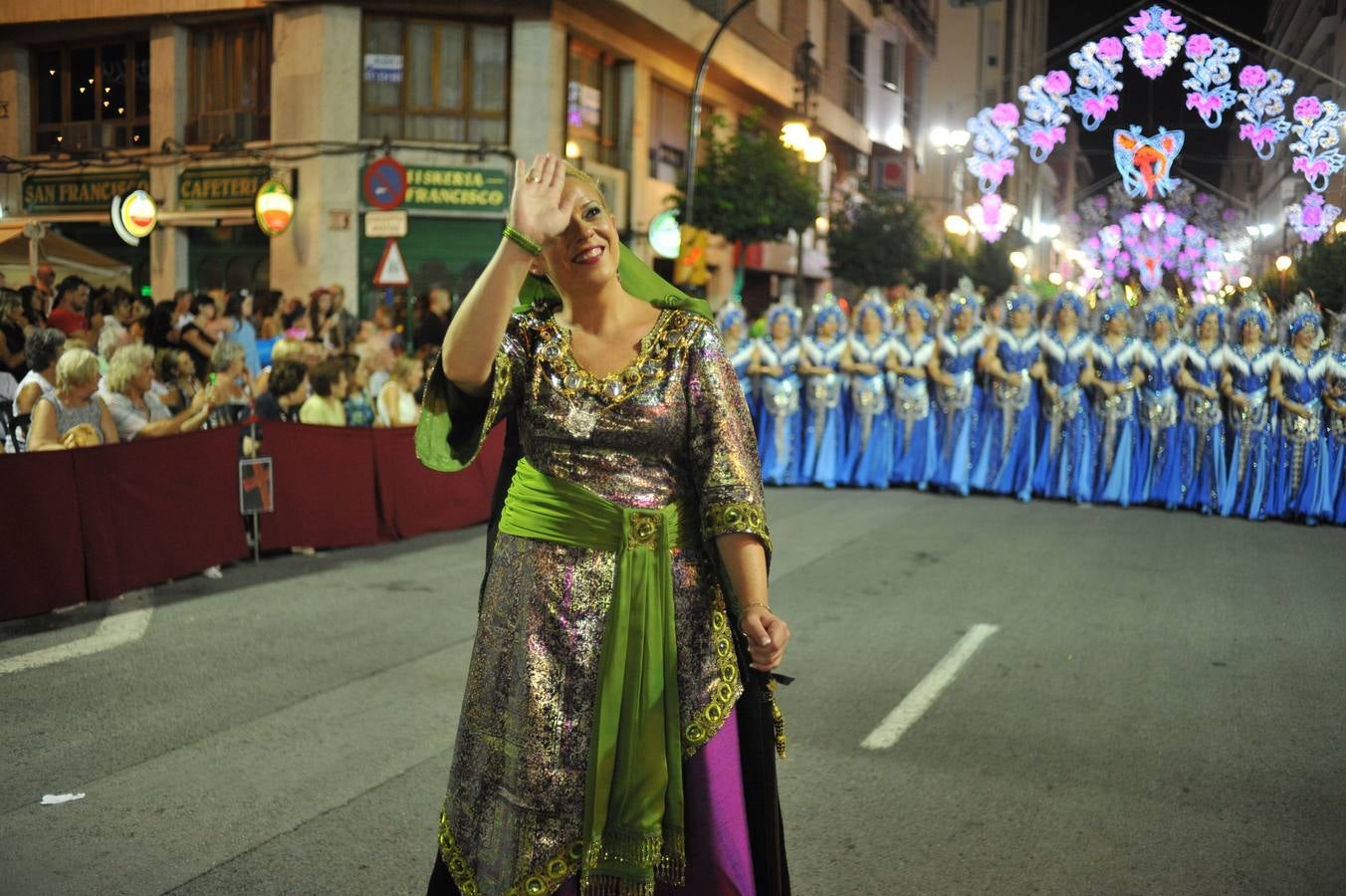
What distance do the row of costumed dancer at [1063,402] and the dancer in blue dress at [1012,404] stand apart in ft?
0.05

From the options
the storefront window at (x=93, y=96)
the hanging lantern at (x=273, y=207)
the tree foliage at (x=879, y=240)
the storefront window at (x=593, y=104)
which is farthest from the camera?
the tree foliage at (x=879, y=240)

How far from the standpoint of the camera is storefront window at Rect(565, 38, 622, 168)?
2494cm

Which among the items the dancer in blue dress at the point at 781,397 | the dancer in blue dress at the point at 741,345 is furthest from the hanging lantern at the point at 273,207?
the dancer in blue dress at the point at 781,397

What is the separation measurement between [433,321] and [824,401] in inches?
185

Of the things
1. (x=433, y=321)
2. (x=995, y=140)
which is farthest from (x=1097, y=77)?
(x=433, y=321)

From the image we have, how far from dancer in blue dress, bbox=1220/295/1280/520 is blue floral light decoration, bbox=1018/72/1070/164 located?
351cm

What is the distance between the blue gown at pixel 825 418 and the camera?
54.0 ft

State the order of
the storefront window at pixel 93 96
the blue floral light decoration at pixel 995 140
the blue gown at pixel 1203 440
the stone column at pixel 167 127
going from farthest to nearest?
the stone column at pixel 167 127
the storefront window at pixel 93 96
the blue floral light decoration at pixel 995 140
the blue gown at pixel 1203 440

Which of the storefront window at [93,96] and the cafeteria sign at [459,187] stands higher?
the storefront window at [93,96]

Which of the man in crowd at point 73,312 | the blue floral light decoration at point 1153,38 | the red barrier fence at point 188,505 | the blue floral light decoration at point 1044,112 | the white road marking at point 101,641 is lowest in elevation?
the white road marking at point 101,641

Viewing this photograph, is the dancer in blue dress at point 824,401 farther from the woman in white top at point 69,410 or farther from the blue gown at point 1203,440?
the woman in white top at point 69,410

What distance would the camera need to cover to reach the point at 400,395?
12.3 metres

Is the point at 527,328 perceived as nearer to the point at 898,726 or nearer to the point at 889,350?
the point at 898,726

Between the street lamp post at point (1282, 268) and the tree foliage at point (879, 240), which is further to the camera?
the tree foliage at point (879, 240)
